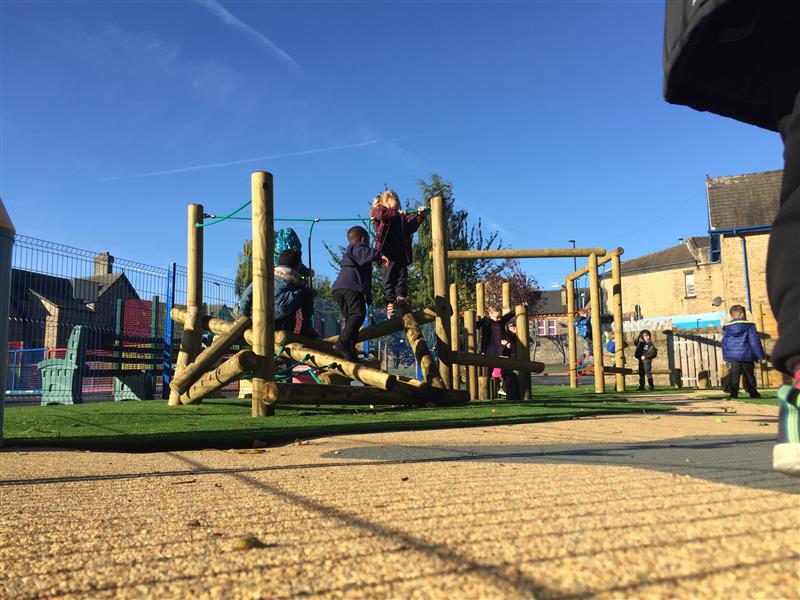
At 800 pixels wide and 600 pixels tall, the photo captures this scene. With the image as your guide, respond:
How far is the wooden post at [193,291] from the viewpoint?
26.2 ft

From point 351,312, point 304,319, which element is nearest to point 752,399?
point 351,312

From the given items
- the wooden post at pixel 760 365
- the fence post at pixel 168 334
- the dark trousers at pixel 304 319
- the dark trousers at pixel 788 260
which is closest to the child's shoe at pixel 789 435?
the dark trousers at pixel 788 260

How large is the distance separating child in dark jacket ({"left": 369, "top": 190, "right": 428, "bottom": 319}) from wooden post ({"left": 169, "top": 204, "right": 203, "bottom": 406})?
8.29 ft

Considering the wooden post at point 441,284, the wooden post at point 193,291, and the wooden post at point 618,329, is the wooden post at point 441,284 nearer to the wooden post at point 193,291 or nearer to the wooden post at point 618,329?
the wooden post at point 193,291

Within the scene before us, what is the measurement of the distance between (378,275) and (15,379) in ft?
38.3

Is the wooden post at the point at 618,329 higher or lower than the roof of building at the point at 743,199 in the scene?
lower

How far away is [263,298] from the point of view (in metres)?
5.86

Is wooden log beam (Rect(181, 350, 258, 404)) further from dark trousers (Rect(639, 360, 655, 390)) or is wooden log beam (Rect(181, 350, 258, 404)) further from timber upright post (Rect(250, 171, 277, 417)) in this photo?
dark trousers (Rect(639, 360, 655, 390))

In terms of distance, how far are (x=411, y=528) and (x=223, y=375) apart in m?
4.97

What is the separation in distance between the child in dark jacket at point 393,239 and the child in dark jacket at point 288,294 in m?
1.05

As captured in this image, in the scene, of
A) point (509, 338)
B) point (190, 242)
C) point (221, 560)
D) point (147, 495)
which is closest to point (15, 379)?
point (190, 242)

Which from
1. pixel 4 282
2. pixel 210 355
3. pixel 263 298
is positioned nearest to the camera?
pixel 4 282

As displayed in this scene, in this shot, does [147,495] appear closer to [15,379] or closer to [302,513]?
[302,513]

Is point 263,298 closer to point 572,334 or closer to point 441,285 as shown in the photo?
point 441,285
